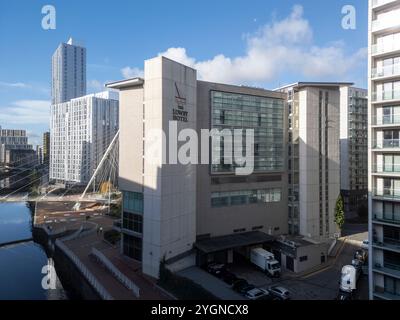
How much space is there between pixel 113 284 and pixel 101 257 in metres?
4.88

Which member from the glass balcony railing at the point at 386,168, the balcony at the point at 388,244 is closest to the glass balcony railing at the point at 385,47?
the glass balcony railing at the point at 386,168

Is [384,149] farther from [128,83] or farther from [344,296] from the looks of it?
[128,83]

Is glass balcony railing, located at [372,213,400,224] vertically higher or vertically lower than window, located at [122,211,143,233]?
higher

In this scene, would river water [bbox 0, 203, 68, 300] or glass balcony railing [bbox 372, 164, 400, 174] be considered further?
river water [bbox 0, 203, 68, 300]

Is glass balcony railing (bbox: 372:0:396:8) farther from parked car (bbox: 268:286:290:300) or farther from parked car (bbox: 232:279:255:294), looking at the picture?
parked car (bbox: 232:279:255:294)

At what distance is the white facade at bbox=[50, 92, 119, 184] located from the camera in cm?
8931

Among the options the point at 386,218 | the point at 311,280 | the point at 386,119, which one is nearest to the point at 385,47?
the point at 386,119

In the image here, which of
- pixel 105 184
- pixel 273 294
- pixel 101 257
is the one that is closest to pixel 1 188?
pixel 105 184

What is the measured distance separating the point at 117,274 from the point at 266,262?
10671mm

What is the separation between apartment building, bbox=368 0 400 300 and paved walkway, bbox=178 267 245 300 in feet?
24.7

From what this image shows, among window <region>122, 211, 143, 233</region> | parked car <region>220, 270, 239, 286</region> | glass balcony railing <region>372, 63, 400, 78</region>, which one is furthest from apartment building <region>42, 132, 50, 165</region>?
glass balcony railing <region>372, 63, 400, 78</region>

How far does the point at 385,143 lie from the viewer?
54.8 feet

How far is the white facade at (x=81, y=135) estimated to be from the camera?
89312 mm

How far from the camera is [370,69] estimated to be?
1688cm
